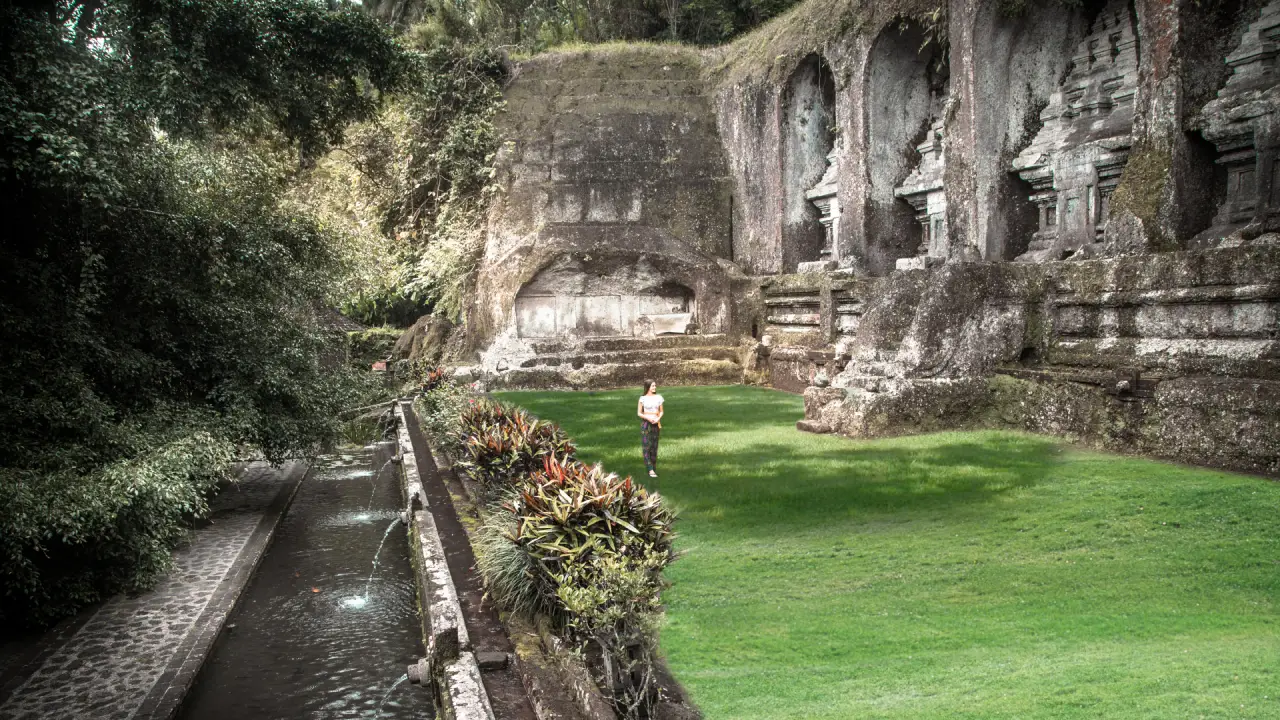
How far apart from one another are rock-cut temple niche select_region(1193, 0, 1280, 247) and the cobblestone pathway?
9725mm

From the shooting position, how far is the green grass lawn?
400 centimetres

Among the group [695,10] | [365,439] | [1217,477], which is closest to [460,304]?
[365,439]

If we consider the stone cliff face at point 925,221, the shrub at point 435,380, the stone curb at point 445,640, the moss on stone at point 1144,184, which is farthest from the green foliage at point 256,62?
the moss on stone at point 1144,184

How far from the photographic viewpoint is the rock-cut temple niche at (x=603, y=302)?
18078 millimetres

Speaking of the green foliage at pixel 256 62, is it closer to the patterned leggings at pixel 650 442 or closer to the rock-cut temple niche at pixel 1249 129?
the patterned leggings at pixel 650 442

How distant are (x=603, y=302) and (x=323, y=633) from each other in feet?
39.6

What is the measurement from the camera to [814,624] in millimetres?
4898

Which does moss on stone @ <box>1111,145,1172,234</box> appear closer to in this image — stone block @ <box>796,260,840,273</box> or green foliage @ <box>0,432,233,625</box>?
stone block @ <box>796,260,840,273</box>

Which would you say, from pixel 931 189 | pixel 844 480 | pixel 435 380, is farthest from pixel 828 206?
pixel 844 480

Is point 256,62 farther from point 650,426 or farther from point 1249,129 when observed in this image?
point 1249,129

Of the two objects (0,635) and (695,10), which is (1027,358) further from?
(695,10)

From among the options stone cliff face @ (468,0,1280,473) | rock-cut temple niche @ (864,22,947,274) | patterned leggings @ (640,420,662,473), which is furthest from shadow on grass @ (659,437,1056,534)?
rock-cut temple niche @ (864,22,947,274)

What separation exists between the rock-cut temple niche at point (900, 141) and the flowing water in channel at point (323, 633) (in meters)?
9.51

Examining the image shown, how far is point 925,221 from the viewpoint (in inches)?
617
